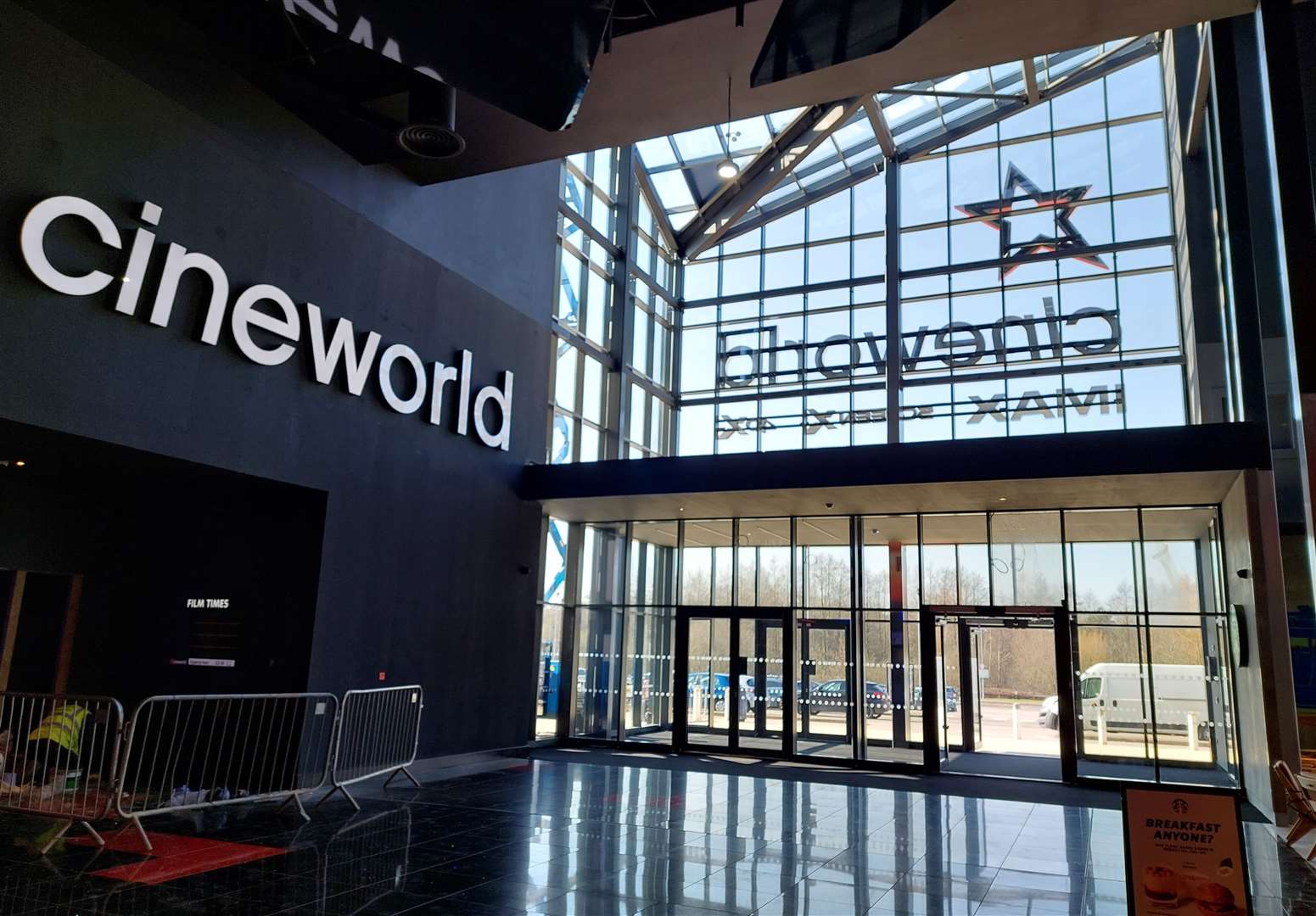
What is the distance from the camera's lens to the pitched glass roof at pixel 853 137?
19.2m

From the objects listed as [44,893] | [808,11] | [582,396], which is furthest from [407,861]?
[582,396]

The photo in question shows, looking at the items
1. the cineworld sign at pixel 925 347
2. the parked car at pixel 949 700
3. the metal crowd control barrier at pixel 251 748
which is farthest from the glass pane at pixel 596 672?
the cineworld sign at pixel 925 347

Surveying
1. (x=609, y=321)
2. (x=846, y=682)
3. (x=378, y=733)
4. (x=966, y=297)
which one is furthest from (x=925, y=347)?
(x=378, y=733)

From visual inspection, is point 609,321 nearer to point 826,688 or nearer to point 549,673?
point 549,673

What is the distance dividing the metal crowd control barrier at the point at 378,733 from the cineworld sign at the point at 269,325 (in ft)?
11.1

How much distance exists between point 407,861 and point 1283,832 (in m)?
8.01

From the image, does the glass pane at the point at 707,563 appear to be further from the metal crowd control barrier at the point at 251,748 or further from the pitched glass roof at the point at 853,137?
the pitched glass roof at the point at 853,137

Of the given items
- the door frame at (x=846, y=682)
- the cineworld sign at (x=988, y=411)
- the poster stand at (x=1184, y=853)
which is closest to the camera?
the poster stand at (x=1184, y=853)

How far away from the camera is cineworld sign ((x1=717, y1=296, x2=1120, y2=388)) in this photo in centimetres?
1838

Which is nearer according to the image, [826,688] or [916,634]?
[916,634]

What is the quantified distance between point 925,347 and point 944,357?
0.46 metres

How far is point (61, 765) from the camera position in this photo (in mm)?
11023

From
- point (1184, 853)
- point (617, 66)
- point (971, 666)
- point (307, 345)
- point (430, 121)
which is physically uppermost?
point (617, 66)

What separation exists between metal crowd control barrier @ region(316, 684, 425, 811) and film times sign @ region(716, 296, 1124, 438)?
11705mm
